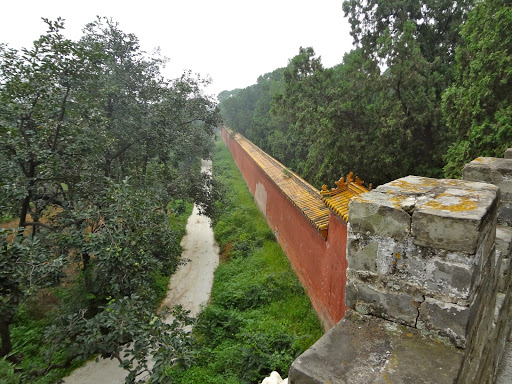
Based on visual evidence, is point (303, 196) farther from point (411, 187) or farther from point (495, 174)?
point (411, 187)

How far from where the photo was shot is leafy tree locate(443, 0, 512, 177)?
694 centimetres

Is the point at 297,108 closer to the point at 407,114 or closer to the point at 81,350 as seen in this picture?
the point at 407,114

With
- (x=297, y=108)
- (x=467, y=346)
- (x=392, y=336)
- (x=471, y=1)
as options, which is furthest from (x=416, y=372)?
(x=471, y=1)

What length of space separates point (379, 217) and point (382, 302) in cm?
52

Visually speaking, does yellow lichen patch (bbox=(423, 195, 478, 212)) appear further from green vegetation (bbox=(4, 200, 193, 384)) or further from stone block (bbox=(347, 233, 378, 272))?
green vegetation (bbox=(4, 200, 193, 384))

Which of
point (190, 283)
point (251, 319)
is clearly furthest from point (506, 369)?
point (190, 283)

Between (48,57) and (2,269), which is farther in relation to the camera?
(48,57)

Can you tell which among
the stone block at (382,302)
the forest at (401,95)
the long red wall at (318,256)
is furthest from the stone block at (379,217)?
the forest at (401,95)

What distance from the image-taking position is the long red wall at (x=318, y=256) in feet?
17.7

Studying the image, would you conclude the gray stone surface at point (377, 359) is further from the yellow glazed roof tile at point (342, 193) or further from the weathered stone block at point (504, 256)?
the yellow glazed roof tile at point (342, 193)

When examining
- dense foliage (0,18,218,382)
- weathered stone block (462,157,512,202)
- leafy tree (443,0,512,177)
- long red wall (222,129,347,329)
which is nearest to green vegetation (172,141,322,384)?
long red wall (222,129,347,329)

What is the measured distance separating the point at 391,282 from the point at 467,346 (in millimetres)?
473

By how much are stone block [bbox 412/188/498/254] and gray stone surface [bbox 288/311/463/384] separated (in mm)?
549

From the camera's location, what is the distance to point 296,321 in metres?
6.98
